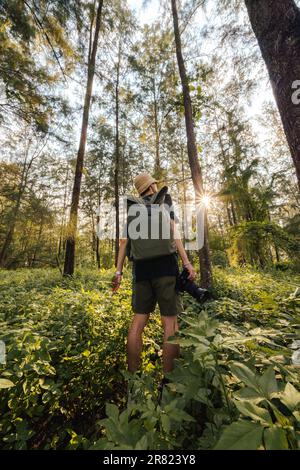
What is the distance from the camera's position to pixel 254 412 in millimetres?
731

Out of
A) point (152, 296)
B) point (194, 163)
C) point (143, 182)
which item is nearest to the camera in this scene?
point (152, 296)

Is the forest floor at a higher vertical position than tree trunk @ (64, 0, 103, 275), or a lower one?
lower

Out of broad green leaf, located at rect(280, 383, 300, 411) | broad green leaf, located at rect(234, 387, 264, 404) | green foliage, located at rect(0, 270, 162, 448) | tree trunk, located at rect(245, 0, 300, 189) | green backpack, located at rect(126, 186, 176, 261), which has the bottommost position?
green foliage, located at rect(0, 270, 162, 448)

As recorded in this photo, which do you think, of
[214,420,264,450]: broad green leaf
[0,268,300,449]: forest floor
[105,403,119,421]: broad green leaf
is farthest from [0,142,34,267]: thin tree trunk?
[214,420,264,450]: broad green leaf

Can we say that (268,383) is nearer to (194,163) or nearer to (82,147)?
(194,163)

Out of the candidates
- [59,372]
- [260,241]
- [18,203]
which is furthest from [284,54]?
[18,203]

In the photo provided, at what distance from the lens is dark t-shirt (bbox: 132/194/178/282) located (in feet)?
6.62

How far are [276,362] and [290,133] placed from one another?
1.78 meters

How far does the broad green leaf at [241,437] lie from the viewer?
641 mm

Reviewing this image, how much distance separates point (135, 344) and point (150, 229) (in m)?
1.07

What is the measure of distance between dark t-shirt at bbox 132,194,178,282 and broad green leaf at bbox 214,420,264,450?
1356mm

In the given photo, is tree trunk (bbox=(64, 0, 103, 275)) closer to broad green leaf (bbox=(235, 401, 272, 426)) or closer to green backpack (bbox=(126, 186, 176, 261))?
green backpack (bbox=(126, 186, 176, 261))

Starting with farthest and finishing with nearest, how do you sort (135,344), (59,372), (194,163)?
1. (194,163)
2. (135,344)
3. (59,372)
